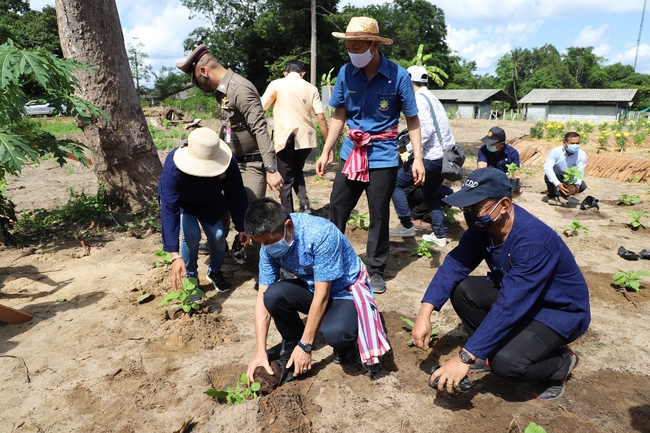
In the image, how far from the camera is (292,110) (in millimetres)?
5496

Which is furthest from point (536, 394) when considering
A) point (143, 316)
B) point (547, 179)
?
point (547, 179)

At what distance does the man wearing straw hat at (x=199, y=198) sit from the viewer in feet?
10.3

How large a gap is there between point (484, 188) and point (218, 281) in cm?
254

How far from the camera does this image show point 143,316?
11.2 feet

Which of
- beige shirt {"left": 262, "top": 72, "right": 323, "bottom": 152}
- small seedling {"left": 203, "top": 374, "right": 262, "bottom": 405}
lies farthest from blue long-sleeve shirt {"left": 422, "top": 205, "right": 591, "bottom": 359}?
beige shirt {"left": 262, "top": 72, "right": 323, "bottom": 152}

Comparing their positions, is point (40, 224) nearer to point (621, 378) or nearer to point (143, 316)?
point (143, 316)

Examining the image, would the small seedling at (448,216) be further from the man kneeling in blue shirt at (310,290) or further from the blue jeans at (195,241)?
the man kneeling in blue shirt at (310,290)

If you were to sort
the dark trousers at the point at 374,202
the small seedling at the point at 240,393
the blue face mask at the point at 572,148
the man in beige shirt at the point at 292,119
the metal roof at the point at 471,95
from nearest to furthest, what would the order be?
the small seedling at the point at 240,393
the dark trousers at the point at 374,202
the man in beige shirt at the point at 292,119
the blue face mask at the point at 572,148
the metal roof at the point at 471,95

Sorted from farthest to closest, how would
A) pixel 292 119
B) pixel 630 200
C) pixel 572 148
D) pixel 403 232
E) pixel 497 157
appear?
pixel 630 200 → pixel 572 148 → pixel 497 157 → pixel 292 119 → pixel 403 232

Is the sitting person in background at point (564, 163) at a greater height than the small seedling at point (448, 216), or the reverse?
the sitting person in background at point (564, 163)

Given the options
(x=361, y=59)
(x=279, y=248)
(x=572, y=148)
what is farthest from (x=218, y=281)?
(x=572, y=148)

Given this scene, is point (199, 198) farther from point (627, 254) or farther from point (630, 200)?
point (630, 200)

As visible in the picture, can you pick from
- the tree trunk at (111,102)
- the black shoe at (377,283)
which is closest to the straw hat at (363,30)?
the black shoe at (377,283)

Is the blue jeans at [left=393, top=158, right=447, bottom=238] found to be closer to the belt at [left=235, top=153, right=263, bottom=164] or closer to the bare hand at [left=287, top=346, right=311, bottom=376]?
the belt at [left=235, top=153, right=263, bottom=164]
